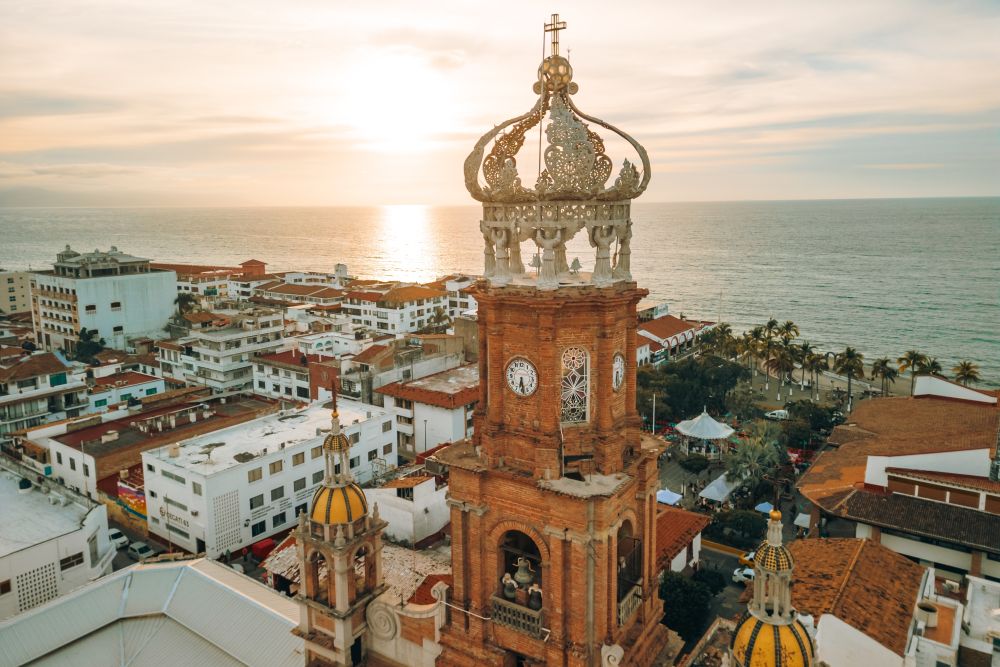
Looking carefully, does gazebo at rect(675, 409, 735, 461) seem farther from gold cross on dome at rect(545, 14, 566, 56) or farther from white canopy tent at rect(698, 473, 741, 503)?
gold cross on dome at rect(545, 14, 566, 56)

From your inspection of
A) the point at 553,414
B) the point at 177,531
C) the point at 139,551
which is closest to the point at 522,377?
the point at 553,414

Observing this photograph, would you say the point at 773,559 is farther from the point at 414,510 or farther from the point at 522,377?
the point at 414,510

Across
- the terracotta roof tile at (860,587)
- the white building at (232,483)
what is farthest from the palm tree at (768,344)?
the terracotta roof tile at (860,587)

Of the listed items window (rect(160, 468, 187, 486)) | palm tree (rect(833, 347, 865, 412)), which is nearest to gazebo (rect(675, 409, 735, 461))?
palm tree (rect(833, 347, 865, 412))

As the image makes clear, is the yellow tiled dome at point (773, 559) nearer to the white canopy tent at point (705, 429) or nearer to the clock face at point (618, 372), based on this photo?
the clock face at point (618, 372)

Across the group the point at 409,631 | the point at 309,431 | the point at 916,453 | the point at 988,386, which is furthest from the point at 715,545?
the point at 988,386

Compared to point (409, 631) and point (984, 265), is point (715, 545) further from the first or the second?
point (984, 265)
